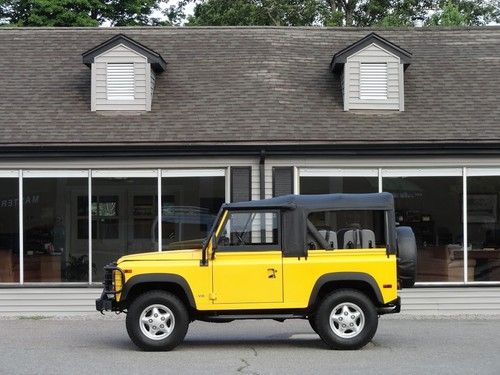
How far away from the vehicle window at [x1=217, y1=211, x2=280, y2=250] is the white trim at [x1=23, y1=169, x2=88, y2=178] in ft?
19.1

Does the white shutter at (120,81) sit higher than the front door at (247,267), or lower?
higher

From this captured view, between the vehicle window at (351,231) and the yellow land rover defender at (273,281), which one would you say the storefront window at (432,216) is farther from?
the yellow land rover defender at (273,281)

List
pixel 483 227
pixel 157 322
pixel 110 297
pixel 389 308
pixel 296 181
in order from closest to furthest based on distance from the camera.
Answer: pixel 157 322 < pixel 389 308 < pixel 110 297 < pixel 296 181 < pixel 483 227

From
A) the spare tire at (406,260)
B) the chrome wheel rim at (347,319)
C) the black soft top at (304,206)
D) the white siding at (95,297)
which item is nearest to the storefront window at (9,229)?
the white siding at (95,297)

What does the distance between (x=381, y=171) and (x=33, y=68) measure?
772 cm

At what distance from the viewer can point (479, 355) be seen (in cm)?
1227

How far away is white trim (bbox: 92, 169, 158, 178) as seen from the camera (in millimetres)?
18000

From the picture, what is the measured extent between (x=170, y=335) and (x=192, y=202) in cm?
564

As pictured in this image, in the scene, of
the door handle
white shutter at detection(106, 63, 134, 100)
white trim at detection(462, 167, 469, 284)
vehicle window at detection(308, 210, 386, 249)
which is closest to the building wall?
white trim at detection(462, 167, 469, 284)

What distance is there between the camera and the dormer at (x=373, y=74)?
18969mm

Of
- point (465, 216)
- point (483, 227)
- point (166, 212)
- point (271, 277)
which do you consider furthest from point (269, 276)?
point (483, 227)

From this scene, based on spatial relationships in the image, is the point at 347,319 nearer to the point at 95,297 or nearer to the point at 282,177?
the point at 282,177

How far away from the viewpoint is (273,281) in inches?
498

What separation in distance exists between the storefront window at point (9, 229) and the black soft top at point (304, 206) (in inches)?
252
